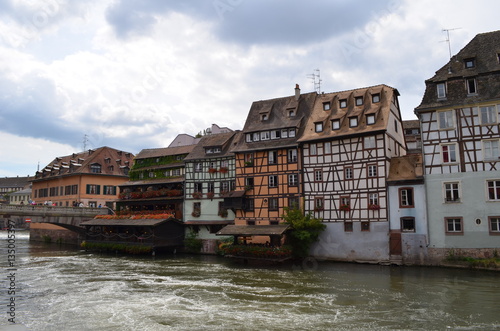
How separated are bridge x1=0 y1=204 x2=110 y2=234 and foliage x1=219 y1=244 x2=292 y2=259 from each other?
79.1 ft

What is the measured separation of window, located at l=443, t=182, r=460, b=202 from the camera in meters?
28.2

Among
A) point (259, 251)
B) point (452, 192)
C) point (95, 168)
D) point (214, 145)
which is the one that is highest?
point (95, 168)

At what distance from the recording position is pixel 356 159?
32.3m

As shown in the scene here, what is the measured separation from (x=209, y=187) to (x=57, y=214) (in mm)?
20042

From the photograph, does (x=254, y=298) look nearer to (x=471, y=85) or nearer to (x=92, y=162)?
(x=471, y=85)

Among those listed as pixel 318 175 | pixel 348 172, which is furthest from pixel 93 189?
pixel 348 172

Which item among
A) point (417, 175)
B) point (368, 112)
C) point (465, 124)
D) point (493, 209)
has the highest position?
point (368, 112)

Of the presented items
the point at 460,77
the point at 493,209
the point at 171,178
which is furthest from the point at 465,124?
the point at 171,178

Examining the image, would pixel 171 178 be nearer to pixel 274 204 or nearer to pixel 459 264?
pixel 274 204

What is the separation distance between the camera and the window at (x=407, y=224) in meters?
29.5

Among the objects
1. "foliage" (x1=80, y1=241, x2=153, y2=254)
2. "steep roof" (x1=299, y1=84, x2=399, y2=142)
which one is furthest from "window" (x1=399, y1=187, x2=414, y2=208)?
"foliage" (x1=80, y1=241, x2=153, y2=254)

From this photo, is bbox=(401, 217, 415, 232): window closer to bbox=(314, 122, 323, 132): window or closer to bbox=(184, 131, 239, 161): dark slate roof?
bbox=(314, 122, 323, 132): window

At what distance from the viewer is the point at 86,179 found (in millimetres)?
57188

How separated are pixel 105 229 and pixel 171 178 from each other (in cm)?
942
